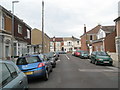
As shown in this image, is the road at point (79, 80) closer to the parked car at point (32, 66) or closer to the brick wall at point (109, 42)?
the parked car at point (32, 66)

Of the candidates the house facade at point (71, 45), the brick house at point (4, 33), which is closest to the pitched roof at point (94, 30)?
the house facade at point (71, 45)

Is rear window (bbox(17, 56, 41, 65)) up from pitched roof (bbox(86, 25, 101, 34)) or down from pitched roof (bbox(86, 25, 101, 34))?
down

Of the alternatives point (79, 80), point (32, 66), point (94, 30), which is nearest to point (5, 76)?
point (32, 66)

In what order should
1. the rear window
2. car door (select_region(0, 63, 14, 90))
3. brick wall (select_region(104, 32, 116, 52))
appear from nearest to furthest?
1. car door (select_region(0, 63, 14, 90))
2. the rear window
3. brick wall (select_region(104, 32, 116, 52))

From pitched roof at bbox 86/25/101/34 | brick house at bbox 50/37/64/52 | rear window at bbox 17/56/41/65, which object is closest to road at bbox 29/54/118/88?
rear window at bbox 17/56/41/65

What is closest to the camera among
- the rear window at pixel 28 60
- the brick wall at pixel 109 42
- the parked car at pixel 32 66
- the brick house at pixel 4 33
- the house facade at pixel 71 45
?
the parked car at pixel 32 66

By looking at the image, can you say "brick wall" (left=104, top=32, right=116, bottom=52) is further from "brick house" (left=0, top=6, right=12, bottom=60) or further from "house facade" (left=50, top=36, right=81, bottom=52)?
"house facade" (left=50, top=36, right=81, bottom=52)

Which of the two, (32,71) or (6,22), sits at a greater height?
(6,22)

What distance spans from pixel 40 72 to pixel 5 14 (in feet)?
36.4

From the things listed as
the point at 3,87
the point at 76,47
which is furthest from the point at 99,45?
the point at 76,47

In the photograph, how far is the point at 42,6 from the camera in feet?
59.6

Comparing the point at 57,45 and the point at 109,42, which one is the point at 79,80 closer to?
the point at 109,42

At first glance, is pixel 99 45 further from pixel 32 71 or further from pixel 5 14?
pixel 32 71

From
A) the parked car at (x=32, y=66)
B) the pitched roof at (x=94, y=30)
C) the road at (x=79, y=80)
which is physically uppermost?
the pitched roof at (x=94, y=30)
